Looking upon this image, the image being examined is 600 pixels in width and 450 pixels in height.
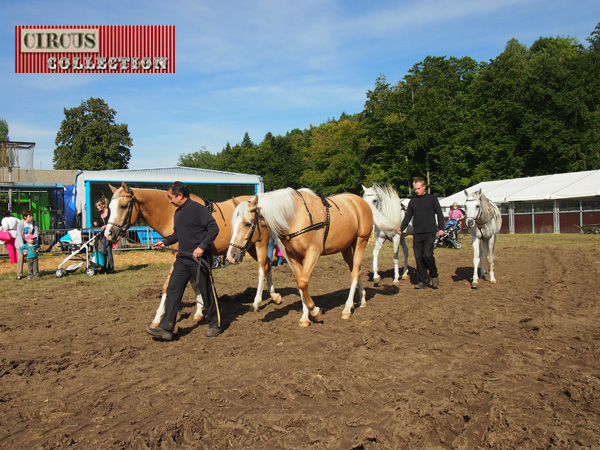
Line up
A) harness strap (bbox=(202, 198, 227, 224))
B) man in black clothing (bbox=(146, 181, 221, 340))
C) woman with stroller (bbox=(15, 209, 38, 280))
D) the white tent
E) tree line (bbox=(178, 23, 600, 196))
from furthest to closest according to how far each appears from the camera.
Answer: tree line (bbox=(178, 23, 600, 196)) < the white tent < woman with stroller (bbox=(15, 209, 38, 280)) < harness strap (bbox=(202, 198, 227, 224)) < man in black clothing (bbox=(146, 181, 221, 340))

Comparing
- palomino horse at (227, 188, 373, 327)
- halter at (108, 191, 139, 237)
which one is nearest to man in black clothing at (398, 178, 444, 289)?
palomino horse at (227, 188, 373, 327)

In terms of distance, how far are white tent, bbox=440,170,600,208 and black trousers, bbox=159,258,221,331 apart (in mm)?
23583

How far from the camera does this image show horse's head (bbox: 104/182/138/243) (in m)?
6.19

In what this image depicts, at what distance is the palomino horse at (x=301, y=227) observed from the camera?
5.87 metres

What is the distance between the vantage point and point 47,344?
561 centimetres

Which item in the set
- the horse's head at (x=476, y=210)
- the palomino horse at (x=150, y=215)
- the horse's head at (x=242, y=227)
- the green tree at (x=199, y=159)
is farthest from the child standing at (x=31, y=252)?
the green tree at (x=199, y=159)

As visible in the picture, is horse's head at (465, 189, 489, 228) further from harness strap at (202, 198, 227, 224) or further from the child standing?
the child standing

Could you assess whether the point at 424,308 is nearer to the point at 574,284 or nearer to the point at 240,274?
the point at 574,284

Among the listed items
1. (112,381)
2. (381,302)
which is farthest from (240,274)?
(112,381)

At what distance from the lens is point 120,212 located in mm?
6270

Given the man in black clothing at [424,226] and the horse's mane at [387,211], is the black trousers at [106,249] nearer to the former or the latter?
the horse's mane at [387,211]

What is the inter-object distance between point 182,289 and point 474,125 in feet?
144

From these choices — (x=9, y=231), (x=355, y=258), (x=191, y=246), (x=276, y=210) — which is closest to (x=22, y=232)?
(x=9, y=231)

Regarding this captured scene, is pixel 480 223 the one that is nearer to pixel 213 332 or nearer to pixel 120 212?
pixel 213 332
